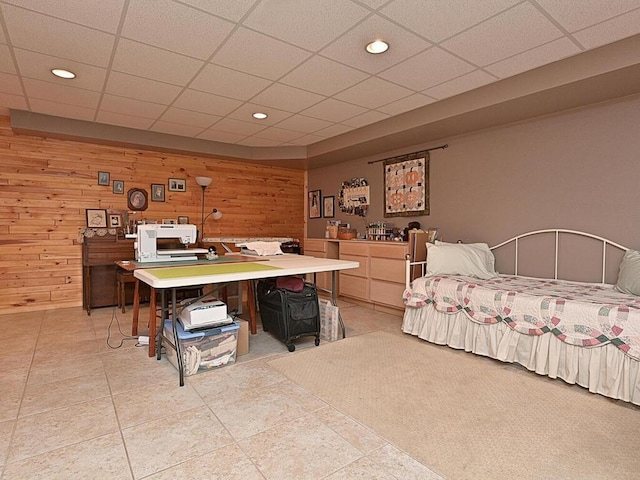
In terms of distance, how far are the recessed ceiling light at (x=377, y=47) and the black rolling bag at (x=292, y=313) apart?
1.86 m

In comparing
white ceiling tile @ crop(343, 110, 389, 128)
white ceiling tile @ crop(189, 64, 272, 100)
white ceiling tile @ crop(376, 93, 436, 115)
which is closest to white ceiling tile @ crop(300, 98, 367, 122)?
white ceiling tile @ crop(343, 110, 389, 128)

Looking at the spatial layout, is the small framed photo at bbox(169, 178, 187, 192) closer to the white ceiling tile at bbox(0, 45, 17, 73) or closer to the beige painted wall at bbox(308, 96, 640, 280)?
the white ceiling tile at bbox(0, 45, 17, 73)

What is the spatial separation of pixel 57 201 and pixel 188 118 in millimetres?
1968

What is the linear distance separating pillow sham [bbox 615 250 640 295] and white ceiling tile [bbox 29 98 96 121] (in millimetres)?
4853

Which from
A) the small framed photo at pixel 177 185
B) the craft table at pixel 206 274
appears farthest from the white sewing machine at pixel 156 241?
the small framed photo at pixel 177 185

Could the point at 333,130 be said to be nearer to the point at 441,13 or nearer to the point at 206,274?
the point at 441,13

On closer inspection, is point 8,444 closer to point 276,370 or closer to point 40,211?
point 276,370

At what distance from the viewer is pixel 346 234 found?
5.03 meters

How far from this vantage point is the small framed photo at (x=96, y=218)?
446 centimetres

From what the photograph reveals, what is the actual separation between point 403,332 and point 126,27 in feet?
10.4

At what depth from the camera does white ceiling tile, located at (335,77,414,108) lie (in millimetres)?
2969

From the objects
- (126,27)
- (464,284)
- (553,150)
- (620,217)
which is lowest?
(464,284)

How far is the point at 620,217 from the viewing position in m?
2.86

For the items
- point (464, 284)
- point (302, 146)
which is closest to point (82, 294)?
point (302, 146)
